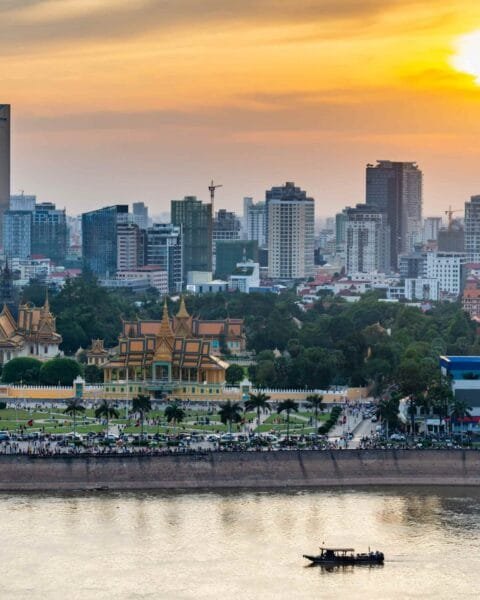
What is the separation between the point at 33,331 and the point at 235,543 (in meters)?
51.8

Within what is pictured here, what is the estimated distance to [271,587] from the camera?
5878 centimetres

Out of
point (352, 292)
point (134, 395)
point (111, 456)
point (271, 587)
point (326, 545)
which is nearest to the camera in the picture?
point (271, 587)

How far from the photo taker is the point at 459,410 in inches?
3285

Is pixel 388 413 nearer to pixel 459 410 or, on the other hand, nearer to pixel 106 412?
pixel 459 410

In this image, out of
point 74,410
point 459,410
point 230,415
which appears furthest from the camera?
point 74,410

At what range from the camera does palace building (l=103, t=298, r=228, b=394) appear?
96.3 meters

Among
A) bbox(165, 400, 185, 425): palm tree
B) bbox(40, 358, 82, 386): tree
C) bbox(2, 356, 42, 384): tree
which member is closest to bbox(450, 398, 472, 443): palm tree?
bbox(165, 400, 185, 425): palm tree

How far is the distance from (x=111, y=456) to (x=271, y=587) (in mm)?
17844

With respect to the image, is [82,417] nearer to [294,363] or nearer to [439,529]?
[294,363]

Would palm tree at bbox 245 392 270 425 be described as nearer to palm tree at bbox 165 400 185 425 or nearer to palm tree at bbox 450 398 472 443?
palm tree at bbox 165 400 185 425

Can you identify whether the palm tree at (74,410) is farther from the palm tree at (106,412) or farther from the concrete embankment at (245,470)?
the concrete embankment at (245,470)

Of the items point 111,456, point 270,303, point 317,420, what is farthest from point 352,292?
point 111,456

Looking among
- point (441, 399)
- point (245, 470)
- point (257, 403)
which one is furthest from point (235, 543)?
point (441, 399)

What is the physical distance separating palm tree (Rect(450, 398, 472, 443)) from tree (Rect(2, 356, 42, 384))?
2347 centimetres
